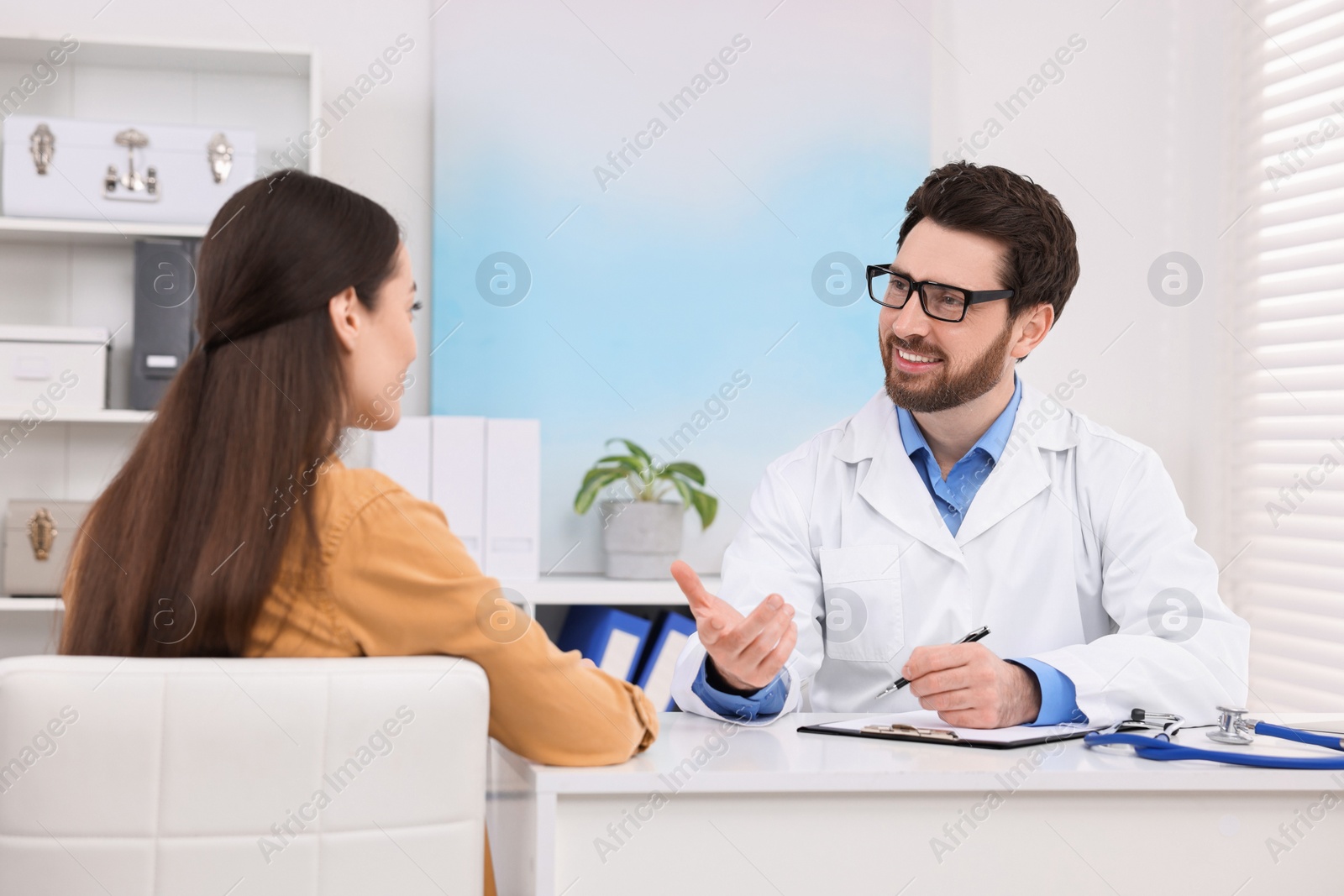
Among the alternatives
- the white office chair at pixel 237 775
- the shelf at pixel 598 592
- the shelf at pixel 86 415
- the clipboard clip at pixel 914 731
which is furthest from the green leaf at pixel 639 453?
the white office chair at pixel 237 775

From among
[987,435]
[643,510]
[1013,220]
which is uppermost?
[1013,220]

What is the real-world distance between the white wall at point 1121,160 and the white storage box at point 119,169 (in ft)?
6.00

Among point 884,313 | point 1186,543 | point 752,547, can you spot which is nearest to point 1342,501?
point 1186,543

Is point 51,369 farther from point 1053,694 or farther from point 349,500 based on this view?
point 1053,694

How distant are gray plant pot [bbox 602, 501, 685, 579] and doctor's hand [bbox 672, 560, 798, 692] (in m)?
1.28

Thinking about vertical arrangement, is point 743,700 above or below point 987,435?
below

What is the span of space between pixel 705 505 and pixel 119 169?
1.57m

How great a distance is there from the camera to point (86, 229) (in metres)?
2.43

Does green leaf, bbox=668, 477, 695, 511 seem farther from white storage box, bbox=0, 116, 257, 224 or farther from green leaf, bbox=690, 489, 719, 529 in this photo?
white storage box, bbox=0, 116, 257, 224

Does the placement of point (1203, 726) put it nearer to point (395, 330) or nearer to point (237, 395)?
point (395, 330)

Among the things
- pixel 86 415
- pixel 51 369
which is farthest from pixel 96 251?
pixel 86 415

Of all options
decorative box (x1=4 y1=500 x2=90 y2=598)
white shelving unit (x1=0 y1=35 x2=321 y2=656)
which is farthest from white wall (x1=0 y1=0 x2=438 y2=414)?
decorative box (x1=4 y1=500 x2=90 y2=598)

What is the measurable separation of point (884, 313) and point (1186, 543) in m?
0.60

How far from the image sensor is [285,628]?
0.99m
